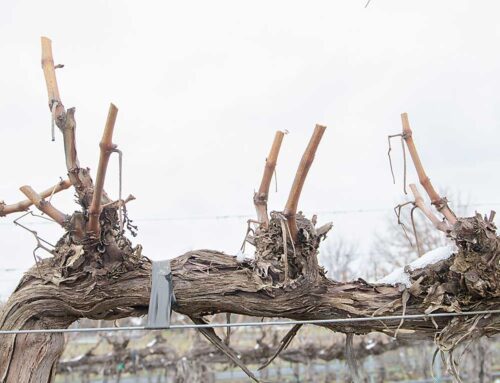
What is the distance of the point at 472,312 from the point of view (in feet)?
6.61

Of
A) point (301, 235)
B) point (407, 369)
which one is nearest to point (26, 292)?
point (301, 235)

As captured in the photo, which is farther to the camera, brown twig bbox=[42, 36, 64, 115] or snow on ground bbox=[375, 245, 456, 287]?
snow on ground bbox=[375, 245, 456, 287]

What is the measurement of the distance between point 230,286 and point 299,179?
0.48 meters

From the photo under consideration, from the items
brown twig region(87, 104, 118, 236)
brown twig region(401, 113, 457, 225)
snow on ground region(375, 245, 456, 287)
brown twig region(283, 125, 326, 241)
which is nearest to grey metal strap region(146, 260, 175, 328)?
brown twig region(87, 104, 118, 236)

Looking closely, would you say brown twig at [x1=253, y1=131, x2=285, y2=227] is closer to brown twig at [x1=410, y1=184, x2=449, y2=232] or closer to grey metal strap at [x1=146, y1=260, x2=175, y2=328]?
grey metal strap at [x1=146, y1=260, x2=175, y2=328]

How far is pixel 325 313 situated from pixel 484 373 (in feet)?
30.3

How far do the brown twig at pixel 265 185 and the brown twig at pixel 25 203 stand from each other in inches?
28.7

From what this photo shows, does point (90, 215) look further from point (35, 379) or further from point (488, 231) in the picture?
point (488, 231)

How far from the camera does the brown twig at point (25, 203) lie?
214cm

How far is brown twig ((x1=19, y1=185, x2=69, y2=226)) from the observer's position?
6.68ft

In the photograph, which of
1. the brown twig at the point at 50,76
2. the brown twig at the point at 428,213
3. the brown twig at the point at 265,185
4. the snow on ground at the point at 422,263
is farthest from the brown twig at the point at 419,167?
the brown twig at the point at 50,76

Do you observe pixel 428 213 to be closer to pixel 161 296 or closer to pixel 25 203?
pixel 161 296

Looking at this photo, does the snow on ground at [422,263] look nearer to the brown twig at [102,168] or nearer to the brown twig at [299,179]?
the brown twig at [299,179]

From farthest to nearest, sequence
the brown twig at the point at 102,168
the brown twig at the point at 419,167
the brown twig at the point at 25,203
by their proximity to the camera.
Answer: the brown twig at the point at 419,167, the brown twig at the point at 25,203, the brown twig at the point at 102,168
